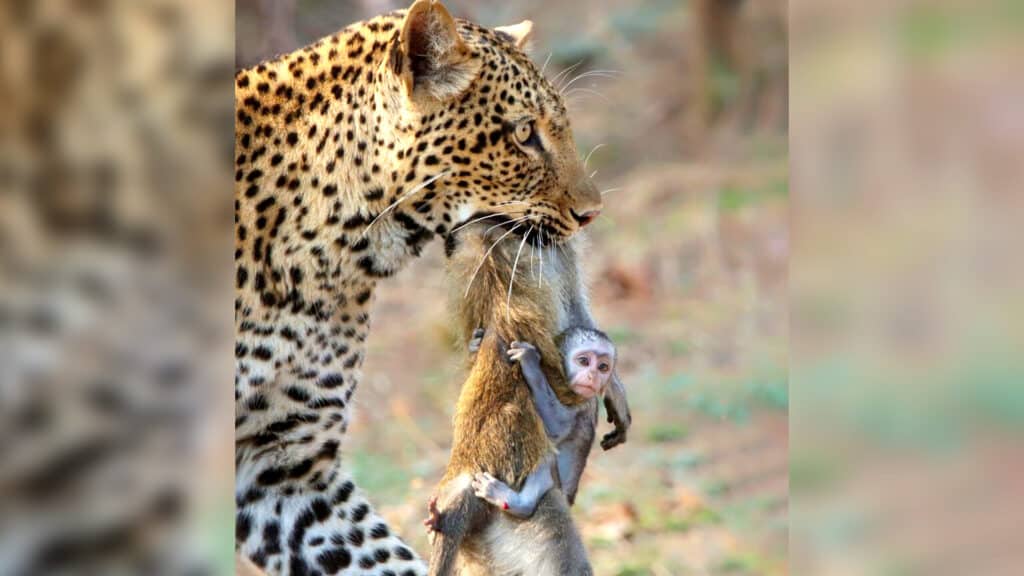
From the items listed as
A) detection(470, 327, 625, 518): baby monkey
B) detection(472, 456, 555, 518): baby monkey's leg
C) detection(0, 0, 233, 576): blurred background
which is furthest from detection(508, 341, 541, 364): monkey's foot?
detection(0, 0, 233, 576): blurred background

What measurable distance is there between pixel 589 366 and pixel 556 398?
0.16 m

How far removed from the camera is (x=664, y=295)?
820 centimetres

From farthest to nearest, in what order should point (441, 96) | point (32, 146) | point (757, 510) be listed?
point (757, 510)
point (441, 96)
point (32, 146)

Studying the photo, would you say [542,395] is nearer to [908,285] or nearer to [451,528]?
[451,528]

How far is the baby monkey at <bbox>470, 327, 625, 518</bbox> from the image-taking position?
330 centimetres

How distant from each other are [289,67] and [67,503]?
7.10 feet

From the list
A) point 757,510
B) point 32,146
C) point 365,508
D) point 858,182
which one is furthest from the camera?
point 757,510

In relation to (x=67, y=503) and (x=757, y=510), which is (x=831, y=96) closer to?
(x=67, y=503)

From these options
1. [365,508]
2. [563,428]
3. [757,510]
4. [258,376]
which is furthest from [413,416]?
[563,428]

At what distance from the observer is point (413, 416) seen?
7.02 metres

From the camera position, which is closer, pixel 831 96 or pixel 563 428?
pixel 831 96

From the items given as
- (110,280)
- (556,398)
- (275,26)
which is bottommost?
(110,280)

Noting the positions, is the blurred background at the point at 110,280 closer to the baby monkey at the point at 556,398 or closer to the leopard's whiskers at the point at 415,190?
the baby monkey at the point at 556,398

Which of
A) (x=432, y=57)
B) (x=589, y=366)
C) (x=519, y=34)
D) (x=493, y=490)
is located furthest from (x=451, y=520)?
(x=519, y=34)
